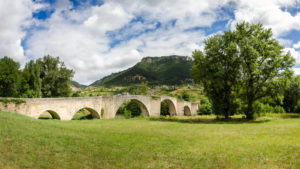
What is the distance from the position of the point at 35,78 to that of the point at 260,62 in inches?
1365

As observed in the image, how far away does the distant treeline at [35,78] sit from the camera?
95.6 feet

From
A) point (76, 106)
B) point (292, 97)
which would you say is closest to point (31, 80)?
point (76, 106)

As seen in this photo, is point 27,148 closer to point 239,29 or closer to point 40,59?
point 239,29

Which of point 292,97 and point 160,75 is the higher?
point 160,75

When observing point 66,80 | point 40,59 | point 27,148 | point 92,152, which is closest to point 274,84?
point 92,152

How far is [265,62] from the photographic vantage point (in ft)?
63.0

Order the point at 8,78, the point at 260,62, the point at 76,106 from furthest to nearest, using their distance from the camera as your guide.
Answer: the point at 8,78 < the point at 76,106 < the point at 260,62

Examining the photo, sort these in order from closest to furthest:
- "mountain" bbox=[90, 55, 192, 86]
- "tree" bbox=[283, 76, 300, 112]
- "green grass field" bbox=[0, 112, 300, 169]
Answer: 1. "green grass field" bbox=[0, 112, 300, 169]
2. "tree" bbox=[283, 76, 300, 112]
3. "mountain" bbox=[90, 55, 192, 86]

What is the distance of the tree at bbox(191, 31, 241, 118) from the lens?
811 inches

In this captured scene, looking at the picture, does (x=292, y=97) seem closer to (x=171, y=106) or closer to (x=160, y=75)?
(x=171, y=106)

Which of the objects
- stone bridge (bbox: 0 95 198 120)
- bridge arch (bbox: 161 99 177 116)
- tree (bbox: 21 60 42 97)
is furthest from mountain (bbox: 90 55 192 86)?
tree (bbox: 21 60 42 97)

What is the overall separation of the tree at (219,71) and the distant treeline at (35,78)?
2636cm

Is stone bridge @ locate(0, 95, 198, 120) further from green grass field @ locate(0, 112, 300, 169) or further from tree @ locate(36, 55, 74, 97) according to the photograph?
tree @ locate(36, 55, 74, 97)

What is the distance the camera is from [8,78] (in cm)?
2852
